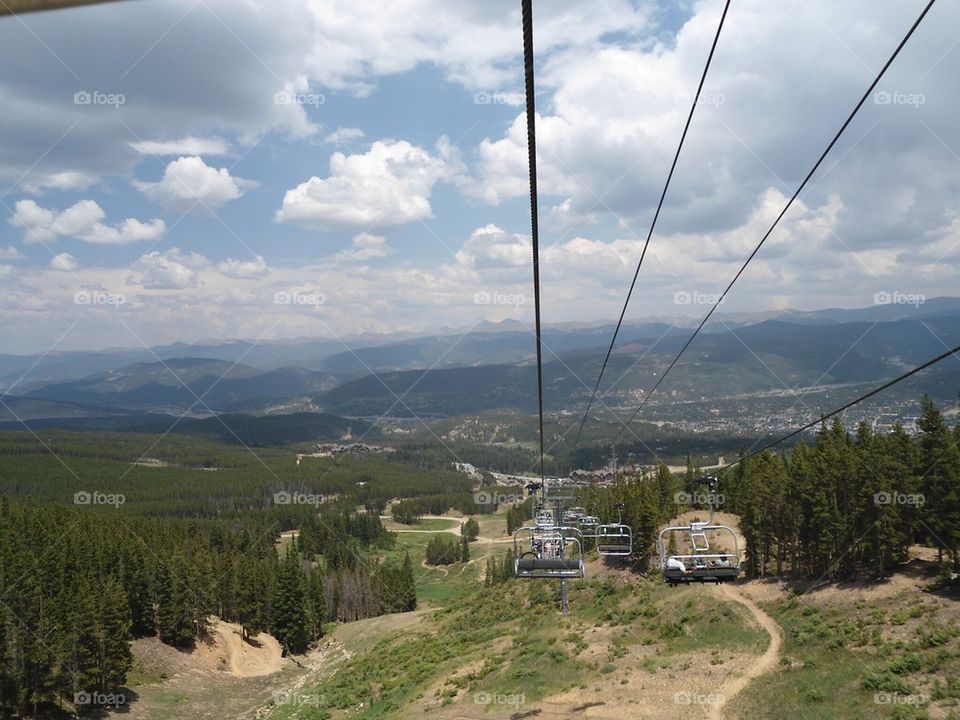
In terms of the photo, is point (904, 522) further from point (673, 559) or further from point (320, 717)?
point (320, 717)

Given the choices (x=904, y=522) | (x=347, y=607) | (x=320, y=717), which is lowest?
(x=347, y=607)

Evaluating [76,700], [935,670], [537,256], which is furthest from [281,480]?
[537,256]

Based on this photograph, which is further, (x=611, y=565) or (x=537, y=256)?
(x=611, y=565)

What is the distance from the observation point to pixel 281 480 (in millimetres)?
196250

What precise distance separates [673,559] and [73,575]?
54.7 metres

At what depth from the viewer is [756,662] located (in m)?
34.0

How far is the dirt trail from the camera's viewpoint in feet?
94.7
